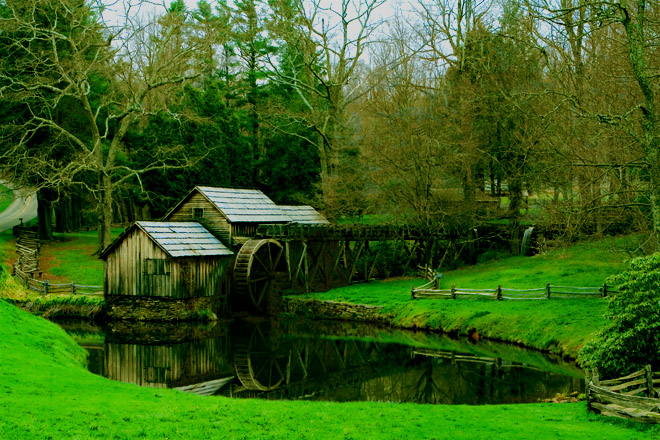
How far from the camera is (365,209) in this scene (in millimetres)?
42688

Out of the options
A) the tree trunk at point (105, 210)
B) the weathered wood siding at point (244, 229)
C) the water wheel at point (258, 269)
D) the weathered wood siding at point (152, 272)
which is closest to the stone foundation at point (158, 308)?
the weathered wood siding at point (152, 272)

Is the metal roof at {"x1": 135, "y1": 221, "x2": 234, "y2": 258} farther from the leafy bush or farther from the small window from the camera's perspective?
the leafy bush

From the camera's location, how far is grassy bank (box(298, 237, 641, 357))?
24891mm

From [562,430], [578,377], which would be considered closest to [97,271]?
[578,377]

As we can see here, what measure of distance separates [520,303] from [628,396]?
605 inches

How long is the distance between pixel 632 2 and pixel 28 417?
26.5 metres

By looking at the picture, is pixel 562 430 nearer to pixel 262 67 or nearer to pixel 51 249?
pixel 51 249

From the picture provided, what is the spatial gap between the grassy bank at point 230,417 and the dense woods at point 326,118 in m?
14.5

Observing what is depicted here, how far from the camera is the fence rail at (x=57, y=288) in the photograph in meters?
36.5

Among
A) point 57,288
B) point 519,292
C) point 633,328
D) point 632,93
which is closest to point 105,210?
point 57,288

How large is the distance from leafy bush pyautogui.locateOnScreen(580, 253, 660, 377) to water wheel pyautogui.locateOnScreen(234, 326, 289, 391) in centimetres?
955

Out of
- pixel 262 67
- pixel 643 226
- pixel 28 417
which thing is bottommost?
pixel 28 417

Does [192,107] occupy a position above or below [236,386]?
above

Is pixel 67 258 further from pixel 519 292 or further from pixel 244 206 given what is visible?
pixel 519 292
